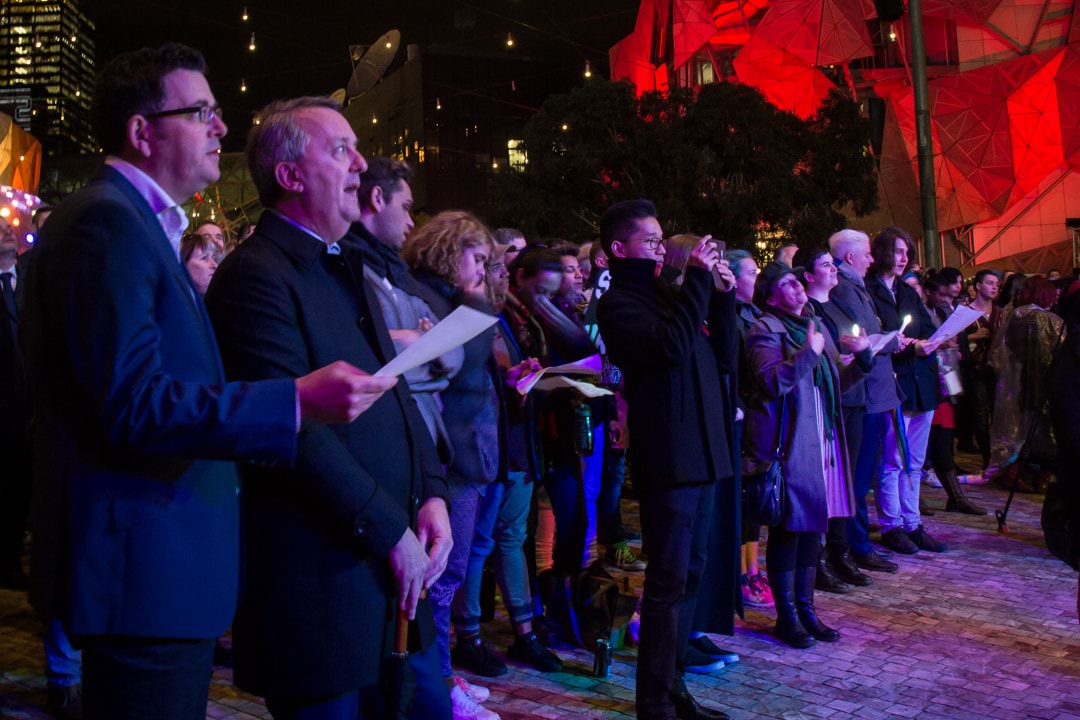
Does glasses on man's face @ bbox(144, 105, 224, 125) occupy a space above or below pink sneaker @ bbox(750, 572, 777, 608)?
above

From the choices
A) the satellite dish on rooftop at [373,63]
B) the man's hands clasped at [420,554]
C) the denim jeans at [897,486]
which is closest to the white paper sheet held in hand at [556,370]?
the man's hands clasped at [420,554]

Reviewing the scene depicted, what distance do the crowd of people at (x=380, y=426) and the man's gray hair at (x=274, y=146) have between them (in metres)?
0.01

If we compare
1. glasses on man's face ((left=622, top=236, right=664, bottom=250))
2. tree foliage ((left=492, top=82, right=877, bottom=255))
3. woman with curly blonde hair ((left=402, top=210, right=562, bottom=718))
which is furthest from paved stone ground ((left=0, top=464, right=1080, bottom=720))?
tree foliage ((left=492, top=82, right=877, bottom=255))

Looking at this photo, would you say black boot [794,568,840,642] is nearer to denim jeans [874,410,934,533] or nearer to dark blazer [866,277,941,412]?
denim jeans [874,410,934,533]

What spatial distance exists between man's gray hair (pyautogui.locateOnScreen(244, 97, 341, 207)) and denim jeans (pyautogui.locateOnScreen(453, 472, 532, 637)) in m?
2.81

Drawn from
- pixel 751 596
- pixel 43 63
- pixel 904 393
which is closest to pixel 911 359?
pixel 904 393

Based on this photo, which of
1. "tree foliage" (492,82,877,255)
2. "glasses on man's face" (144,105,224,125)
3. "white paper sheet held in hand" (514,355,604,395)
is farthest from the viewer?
"tree foliage" (492,82,877,255)

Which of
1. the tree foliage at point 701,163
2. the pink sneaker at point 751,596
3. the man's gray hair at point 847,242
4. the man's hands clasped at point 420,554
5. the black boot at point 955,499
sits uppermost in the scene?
the tree foliage at point 701,163

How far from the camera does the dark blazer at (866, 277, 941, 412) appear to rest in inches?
310

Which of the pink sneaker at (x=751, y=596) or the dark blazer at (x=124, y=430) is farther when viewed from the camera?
the pink sneaker at (x=751, y=596)

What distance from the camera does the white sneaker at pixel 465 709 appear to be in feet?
14.1

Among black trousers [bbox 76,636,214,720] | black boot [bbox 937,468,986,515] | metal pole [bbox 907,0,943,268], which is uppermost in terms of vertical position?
metal pole [bbox 907,0,943,268]

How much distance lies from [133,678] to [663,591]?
256cm

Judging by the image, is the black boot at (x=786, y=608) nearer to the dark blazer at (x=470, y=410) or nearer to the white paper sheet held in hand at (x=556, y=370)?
the white paper sheet held in hand at (x=556, y=370)
